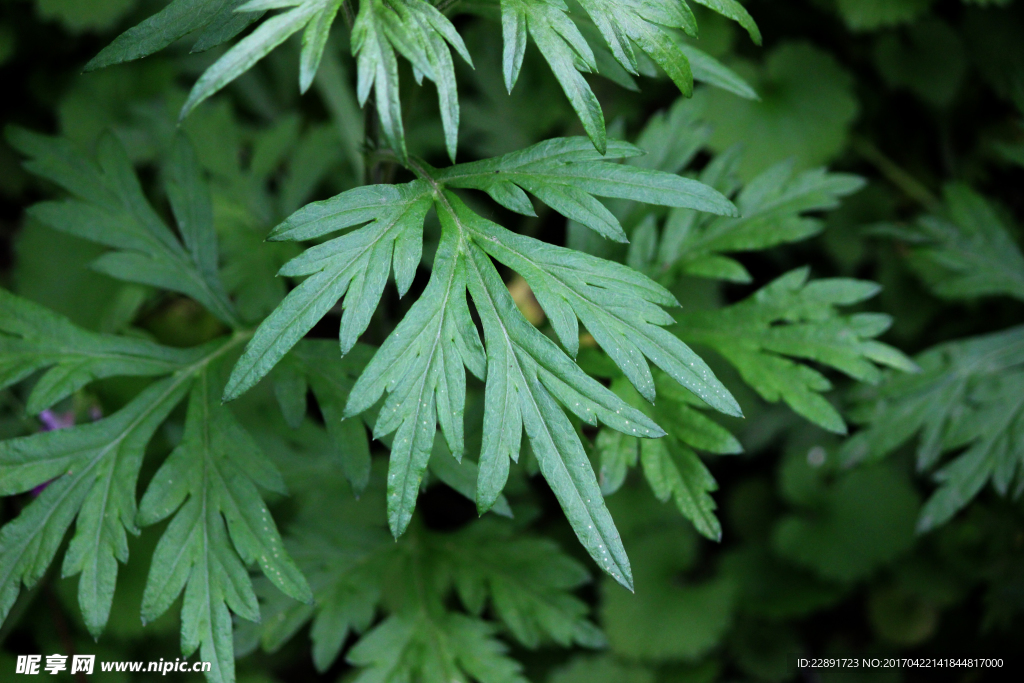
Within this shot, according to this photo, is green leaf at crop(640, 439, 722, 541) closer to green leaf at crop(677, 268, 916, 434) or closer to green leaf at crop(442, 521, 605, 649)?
green leaf at crop(677, 268, 916, 434)

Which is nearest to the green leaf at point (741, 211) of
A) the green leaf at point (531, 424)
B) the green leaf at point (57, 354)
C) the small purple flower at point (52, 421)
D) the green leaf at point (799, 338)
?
the green leaf at point (799, 338)

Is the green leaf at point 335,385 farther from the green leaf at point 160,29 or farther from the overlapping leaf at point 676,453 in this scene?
the green leaf at point 160,29

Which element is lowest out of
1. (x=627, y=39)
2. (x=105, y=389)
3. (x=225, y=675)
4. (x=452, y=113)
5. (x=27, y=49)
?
(x=105, y=389)

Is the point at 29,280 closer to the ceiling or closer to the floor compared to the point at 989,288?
closer to the floor

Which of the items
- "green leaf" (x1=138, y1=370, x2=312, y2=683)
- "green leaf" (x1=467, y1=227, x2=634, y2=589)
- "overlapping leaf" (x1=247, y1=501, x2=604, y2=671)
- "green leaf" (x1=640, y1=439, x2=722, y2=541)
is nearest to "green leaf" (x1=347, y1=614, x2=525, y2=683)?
"overlapping leaf" (x1=247, y1=501, x2=604, y2=671)

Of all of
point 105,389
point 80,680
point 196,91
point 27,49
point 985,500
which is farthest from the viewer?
point 27,49

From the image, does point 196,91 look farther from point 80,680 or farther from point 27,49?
point 27,49

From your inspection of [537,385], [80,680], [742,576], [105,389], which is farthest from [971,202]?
[80,680]
